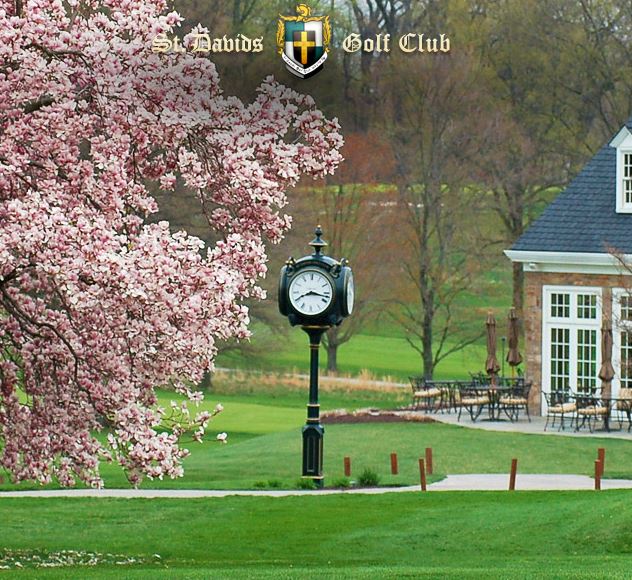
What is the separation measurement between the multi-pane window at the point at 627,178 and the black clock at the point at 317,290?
13115mm

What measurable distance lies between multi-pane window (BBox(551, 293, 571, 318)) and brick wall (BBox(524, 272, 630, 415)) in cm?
25

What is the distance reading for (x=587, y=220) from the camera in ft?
116

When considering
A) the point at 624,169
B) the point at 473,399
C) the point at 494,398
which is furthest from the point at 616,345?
the point at 624,169

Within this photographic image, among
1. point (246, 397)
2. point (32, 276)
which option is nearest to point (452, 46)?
point (246, 397)

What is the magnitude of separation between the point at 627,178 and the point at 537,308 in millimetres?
3354

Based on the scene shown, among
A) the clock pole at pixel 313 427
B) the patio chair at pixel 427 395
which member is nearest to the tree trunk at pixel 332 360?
the patio chair at pixel 427 395

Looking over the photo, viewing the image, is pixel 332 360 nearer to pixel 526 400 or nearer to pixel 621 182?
pixel 526 400

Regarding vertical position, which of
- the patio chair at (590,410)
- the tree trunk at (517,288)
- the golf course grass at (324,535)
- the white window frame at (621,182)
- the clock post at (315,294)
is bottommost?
the golf course grass at (324,535)

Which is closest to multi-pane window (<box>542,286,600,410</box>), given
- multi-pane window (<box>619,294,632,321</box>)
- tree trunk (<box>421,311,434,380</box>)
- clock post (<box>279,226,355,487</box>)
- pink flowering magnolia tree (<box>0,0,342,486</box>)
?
multi-pane window (<box>619,294,632,321</box>)

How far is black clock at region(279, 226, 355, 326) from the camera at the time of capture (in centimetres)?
2312

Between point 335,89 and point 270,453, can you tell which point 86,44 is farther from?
point 335,89

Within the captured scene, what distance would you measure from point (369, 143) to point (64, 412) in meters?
38.2

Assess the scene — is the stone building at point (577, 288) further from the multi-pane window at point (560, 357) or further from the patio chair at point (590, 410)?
the patio chair at point (590, 410)

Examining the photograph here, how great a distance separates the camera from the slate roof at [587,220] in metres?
34.4
